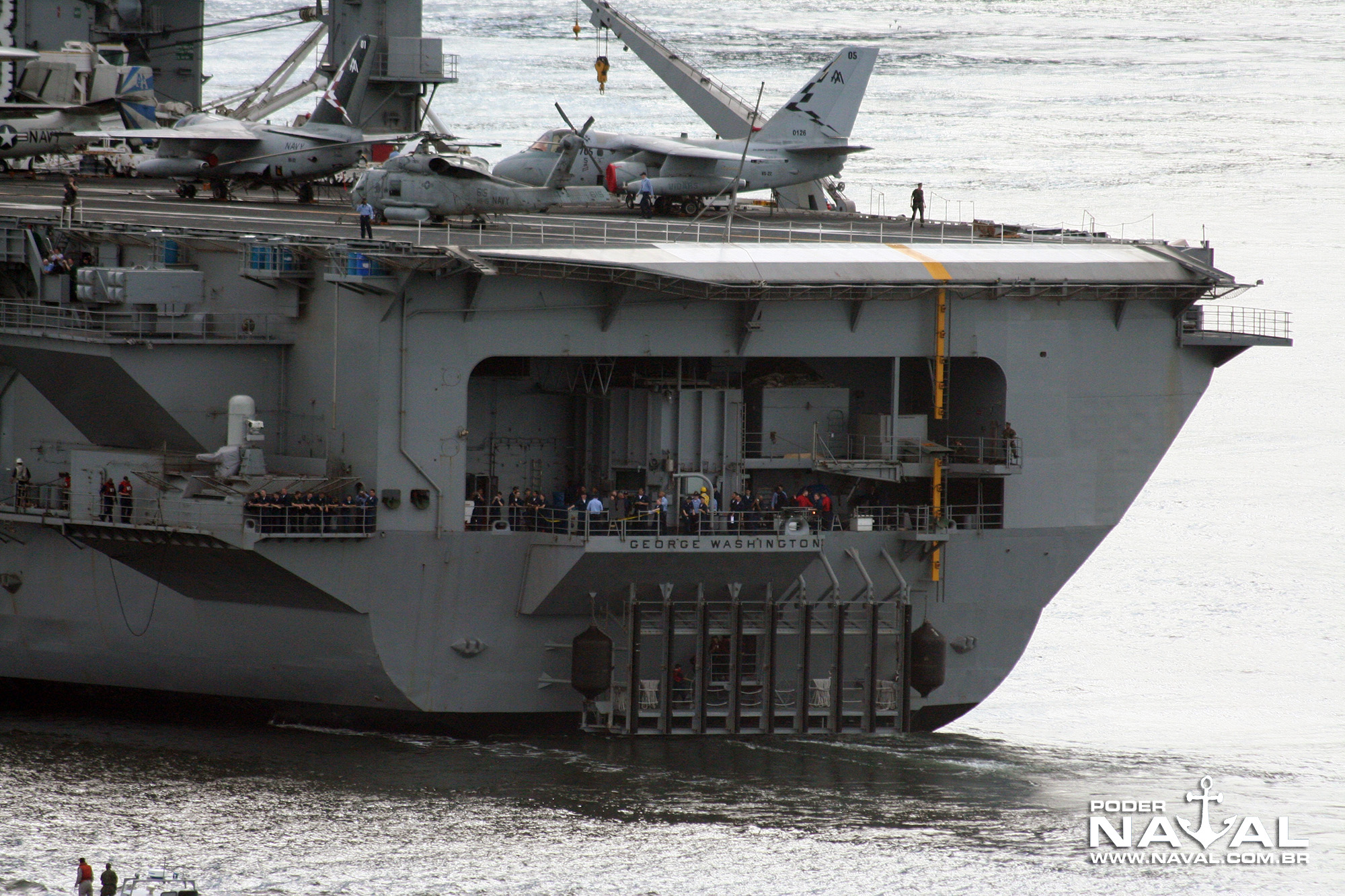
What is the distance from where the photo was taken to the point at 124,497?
2705cm

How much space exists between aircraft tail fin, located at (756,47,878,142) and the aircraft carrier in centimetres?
1130

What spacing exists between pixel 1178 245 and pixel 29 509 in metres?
18.6

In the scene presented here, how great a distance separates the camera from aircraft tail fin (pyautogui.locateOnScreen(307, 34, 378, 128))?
1694 inches

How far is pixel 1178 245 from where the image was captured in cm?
3175

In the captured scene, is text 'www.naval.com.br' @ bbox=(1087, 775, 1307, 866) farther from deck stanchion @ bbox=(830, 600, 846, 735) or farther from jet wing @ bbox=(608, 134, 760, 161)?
jet wing @ bbox=(608, 134, 760, 161)

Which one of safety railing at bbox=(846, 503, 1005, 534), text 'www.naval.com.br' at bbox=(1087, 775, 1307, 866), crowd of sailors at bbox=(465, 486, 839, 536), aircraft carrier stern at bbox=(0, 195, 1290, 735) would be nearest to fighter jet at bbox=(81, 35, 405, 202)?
aircraft carrier stern at bbox=(0, 195, 1290, 735)

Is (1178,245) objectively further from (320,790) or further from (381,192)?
(320,790)

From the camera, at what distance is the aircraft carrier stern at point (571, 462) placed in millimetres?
26766

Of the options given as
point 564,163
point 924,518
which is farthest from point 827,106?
point 924,518

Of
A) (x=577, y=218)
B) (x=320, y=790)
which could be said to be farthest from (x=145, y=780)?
(x=577, y=218)

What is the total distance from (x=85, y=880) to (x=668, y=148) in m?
24.1

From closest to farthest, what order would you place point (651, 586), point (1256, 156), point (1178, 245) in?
point (651, 586)
point (1178, 245)
point (1256, 156)

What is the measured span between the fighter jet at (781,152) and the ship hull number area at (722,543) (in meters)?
15.0

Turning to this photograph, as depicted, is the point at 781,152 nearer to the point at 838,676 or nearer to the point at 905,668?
the point at 905,668
